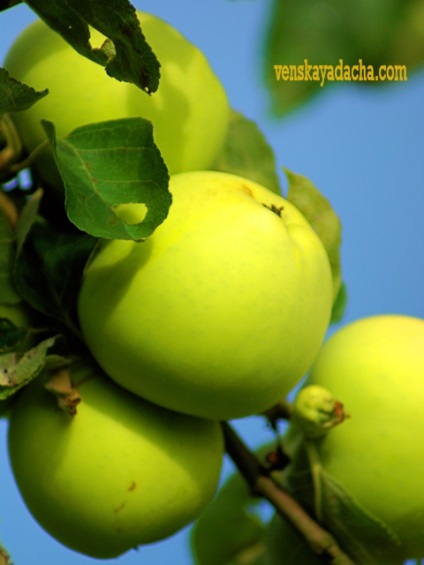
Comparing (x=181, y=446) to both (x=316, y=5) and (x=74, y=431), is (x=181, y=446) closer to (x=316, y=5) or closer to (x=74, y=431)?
(x=74, y=431)

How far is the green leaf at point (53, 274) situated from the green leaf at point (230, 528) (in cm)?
23

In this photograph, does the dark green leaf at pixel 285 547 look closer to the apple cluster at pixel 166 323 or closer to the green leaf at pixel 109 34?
the apple cluster at pixel 166 323

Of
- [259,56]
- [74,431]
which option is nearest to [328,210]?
[74,431]

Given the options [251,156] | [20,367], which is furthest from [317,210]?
[20,367]

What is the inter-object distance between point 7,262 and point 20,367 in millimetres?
63

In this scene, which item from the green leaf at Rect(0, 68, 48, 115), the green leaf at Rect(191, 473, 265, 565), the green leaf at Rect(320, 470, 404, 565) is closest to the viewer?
the green leaf at Rect(0, 68, 48, 115)

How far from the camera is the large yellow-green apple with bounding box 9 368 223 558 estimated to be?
0.51 meters

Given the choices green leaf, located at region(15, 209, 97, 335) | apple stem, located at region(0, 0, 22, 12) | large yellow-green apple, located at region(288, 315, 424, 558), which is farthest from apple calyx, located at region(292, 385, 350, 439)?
apple stem, located at region(0, 0, 22, 12)

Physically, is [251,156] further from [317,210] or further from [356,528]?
[356,528]

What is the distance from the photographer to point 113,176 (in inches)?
18.3

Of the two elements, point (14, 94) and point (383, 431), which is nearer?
point (14, 94)

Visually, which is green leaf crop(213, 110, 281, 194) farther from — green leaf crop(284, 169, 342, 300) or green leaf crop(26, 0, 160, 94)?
green leaf crop(26, 0, 160, 94)

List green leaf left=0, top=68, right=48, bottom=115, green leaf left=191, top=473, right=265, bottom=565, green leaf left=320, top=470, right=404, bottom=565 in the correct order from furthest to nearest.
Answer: green leaf left=191, top=473, right=265, bottom=565
green leaf left=320, top=470, right=404, bottom=565
green leaf left=0, top=68, right=48, bottom=115

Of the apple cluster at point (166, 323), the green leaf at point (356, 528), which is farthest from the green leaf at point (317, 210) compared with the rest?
the green leaf at point (356, 528)
